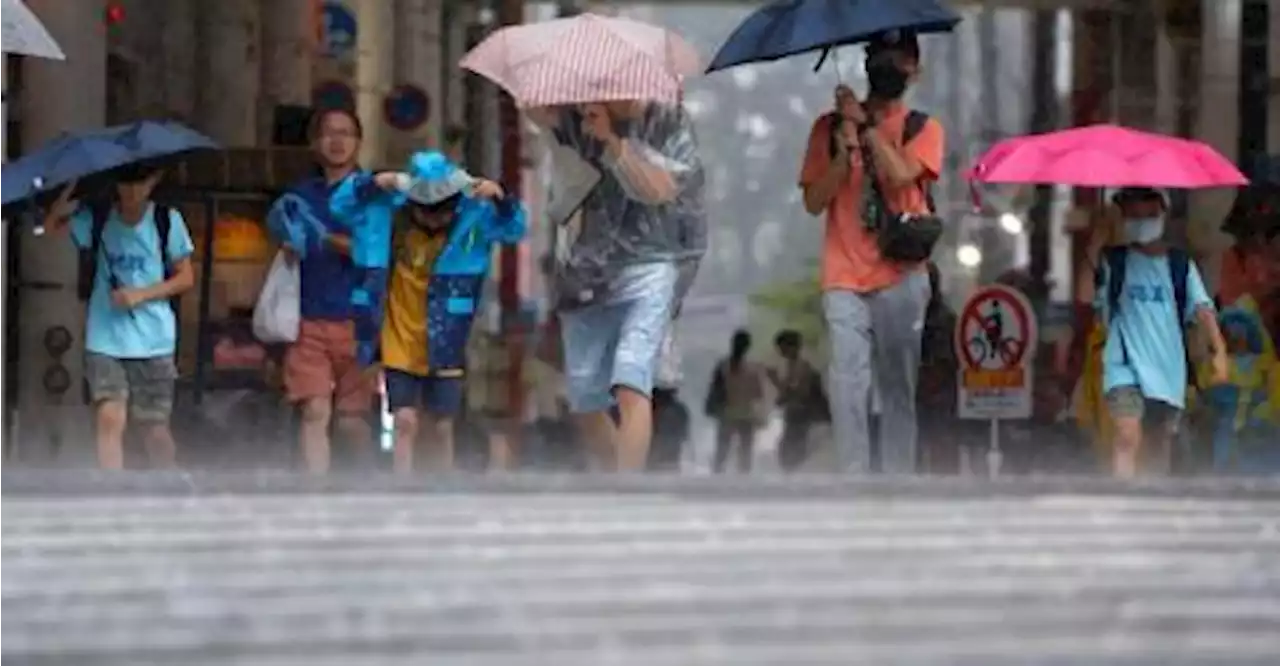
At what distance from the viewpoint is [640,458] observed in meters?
8.94

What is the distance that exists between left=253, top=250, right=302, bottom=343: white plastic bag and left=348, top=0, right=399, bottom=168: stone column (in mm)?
8084

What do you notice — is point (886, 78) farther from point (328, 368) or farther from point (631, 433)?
point (328, 368)

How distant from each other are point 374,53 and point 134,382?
9982mm

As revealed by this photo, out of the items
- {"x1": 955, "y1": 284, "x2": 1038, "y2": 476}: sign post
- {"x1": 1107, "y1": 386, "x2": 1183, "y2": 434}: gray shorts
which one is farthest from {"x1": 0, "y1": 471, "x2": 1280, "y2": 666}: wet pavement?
{"x1": 955, "y1": 284, "x2": 1038, "y2": 476}: sign post

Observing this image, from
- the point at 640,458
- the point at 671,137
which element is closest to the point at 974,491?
the point at 640,458

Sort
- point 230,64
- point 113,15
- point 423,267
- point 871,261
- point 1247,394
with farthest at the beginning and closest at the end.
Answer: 1. point 230,64
2. point 113,15
3. point 1247,394
4. point 423,267
5. point 871,261

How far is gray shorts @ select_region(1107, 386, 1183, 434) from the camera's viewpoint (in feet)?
33.1

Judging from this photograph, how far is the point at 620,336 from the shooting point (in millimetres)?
9273

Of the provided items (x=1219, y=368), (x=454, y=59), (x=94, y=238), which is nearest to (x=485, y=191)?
(x=94, y=238)

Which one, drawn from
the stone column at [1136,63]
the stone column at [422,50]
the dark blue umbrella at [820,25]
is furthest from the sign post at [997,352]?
the stone column at [1136,63]

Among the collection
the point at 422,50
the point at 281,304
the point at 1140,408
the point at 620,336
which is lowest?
the point at 1140,408

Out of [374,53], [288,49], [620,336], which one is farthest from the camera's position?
[374,53]

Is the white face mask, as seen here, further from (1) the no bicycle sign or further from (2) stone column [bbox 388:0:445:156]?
(2) stone column [bbox 388:0:445:156]

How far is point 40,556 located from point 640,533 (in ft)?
3.33
